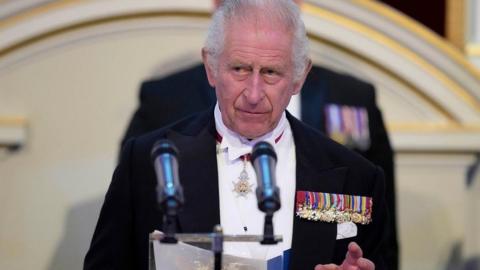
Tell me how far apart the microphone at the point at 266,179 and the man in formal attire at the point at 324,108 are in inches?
51.2

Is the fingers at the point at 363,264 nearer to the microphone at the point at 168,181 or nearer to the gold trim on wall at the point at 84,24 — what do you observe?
the microphone at the point at 168,181

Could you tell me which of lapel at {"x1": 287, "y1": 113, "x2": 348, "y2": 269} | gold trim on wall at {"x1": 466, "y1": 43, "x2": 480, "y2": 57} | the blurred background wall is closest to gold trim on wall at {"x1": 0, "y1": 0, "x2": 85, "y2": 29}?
the blurred background wall

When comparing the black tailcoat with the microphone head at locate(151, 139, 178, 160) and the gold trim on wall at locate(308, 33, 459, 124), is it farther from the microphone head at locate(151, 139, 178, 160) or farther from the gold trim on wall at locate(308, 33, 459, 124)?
the gold trim on wall at locate(308, 33, 459, 124)

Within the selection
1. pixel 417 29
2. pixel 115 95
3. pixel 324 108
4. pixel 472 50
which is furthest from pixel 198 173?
pixel 472 50

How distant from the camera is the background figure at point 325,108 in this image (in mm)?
3428

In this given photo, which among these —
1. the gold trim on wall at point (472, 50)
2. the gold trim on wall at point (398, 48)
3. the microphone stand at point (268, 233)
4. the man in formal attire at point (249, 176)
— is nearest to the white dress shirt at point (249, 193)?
the man in formal attire at point (249, 176)

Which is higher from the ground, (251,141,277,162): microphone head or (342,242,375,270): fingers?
(251,141,277,162): microphone head

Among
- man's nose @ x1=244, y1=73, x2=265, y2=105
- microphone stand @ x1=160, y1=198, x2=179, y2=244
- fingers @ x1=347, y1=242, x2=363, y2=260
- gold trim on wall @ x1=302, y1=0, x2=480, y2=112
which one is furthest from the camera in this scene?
gold trim on wall @ x1=302, y1=0, x2=480, y2=112

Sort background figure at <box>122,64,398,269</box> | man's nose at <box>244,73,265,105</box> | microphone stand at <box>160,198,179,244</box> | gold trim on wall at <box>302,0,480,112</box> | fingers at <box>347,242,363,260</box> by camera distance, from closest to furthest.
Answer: microphone stand at <box>160,198,179,244</box> < fingers at <box>347,242,363,260</box> < man's nose at <box>244,73,265,105</box> < background figure at <box>122,64,398,269</box> < gold trim on wall at <box>302,0,480,112</box>

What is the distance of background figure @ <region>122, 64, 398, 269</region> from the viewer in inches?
135

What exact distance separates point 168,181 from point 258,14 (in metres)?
0.54

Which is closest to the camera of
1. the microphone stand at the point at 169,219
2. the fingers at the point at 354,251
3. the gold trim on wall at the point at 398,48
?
the microphone stand at the point at 169,219

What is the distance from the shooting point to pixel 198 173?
2479 millimetres

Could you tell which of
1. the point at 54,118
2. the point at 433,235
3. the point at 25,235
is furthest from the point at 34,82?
the point at 433,235
